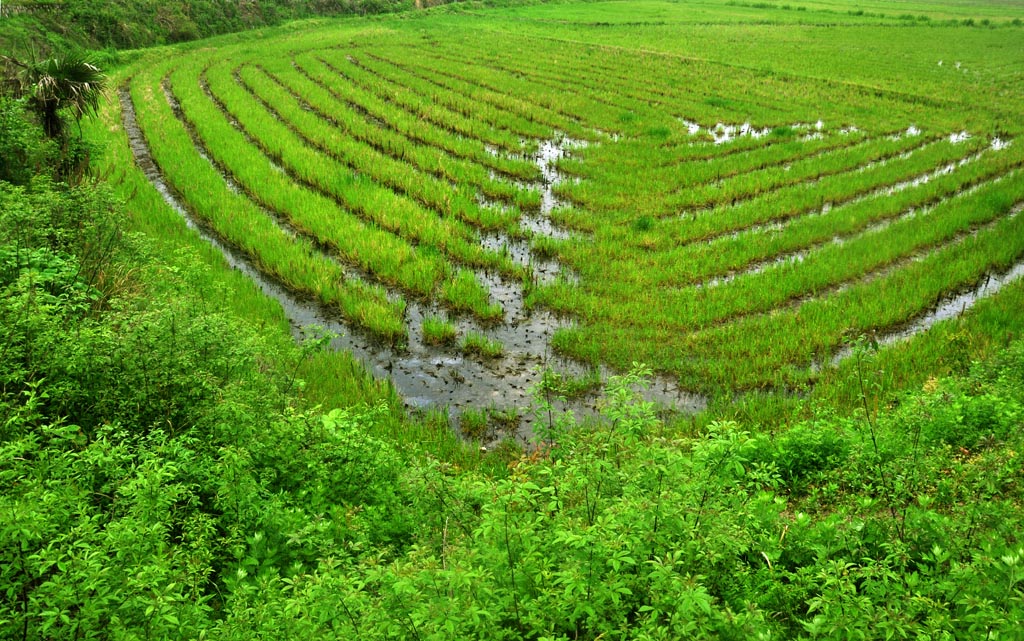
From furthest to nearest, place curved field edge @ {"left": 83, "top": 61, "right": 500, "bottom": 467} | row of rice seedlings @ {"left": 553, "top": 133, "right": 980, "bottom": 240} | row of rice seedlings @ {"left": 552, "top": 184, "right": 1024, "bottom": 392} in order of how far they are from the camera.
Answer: row of rice seedlings @ {"left": 553, "top": 133, "right": 980, "bottom": 240}
row of rice seedlings @ {"left": 552, "top": 184, "right": 1024, "bottom": 392}
curved field edge @ {"left": 83, "top": 61, "right": 500, "bottom": 467}

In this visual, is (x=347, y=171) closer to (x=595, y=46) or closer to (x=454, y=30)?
(x=595, y=46)

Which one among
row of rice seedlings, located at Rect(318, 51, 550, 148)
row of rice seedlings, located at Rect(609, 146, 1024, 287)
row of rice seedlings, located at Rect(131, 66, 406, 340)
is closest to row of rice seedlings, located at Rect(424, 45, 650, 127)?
row of rice seedlings, located at Rect(318, 51, 550, 148)

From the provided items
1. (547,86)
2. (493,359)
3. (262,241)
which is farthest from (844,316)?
(547,86)

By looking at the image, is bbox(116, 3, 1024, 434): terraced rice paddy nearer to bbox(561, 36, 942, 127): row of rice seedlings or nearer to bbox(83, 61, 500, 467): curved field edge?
bbox(561, 36, 942, 127): row of rice seedlings

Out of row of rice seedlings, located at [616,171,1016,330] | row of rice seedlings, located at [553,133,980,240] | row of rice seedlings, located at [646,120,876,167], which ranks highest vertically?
row of rice seedlings, located at [646,120,876,167]

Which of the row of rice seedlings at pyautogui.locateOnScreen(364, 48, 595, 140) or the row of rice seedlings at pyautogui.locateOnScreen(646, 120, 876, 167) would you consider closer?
the row of rice seedlings at pyautogui.locateOnScreen(646, 120, 876, 167)

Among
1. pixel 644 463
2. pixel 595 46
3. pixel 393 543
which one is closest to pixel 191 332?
pixel 393 543

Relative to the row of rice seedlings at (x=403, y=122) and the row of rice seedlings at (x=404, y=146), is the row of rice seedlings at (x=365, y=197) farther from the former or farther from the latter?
the row of rice seedlings at (x=403, y=122)
